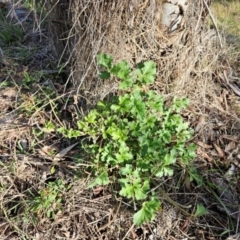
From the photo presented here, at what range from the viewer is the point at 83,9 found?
6.76 ft

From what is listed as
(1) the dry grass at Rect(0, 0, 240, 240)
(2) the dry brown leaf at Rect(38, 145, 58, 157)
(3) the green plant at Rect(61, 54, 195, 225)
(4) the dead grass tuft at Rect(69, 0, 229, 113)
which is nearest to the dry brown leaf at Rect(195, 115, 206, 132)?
(1) the dry grass at Rect(0, 0, 240, 240)

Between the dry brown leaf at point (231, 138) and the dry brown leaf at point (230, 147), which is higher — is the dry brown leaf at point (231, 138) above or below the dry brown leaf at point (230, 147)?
above

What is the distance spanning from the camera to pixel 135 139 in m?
1.95

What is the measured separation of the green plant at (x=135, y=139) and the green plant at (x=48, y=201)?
7.5 inches

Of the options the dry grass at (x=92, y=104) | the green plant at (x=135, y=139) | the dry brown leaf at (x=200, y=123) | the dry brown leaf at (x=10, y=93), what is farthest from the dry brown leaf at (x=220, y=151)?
the dry brown leaf at (x=10, y=93)

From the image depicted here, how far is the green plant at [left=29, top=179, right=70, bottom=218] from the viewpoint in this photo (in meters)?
1.90

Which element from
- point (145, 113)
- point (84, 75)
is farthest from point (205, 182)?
point (84, 75)

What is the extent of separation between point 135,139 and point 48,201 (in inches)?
20.1

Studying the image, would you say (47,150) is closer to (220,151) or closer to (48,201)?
(48,201)

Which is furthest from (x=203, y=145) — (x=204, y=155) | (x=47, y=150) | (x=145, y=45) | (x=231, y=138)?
(x=47, y=150)

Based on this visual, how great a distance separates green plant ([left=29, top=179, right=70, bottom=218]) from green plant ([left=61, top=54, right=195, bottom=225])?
19 cm

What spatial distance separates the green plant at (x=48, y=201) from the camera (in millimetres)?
1901

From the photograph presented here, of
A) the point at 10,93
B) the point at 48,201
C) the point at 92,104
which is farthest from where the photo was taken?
the point at 10,93

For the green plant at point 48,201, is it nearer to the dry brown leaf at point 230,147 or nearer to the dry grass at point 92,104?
the dry grass at point 92,104
